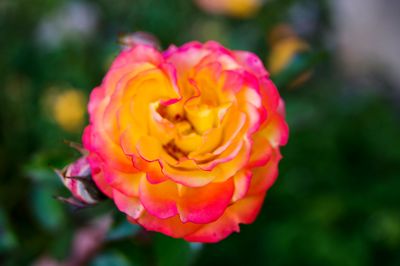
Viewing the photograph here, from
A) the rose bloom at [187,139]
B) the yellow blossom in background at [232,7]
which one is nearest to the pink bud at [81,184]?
the rose bloom at [187,139]

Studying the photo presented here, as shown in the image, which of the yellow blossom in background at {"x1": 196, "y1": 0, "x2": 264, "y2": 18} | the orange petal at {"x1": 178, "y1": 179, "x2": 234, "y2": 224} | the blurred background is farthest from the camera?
the yellow blossom in background at {"x1": 196, "y1": 0, "x2": 264, "y2": 18}

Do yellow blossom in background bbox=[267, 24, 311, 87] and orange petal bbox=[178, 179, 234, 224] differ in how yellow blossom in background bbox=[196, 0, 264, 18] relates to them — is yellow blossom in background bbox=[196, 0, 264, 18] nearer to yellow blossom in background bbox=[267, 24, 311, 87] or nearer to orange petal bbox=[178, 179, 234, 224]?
yellow blossom in background bbox=[267, 24, 311, 87]

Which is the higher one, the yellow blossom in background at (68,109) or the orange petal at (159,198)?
the orange petal at (159,198)

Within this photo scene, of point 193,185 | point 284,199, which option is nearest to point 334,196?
point 284,199

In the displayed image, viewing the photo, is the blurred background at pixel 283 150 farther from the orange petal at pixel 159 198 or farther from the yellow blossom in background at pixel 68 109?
the orange petal at pixel 159 198

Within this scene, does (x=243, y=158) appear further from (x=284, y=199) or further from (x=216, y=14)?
(x=216, y=14)

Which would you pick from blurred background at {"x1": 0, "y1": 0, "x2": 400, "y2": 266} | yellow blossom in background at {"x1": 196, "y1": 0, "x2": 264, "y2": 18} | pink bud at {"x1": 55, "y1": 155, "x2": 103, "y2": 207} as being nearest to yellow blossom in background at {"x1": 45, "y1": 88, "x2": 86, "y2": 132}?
blurred background at {"x1": 0, "y1": 0, "x2": 400, "y2": 266}
